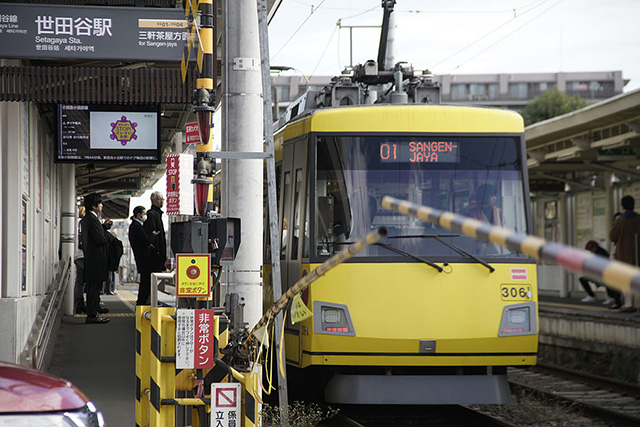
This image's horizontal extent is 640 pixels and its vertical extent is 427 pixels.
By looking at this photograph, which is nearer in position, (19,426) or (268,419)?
(19,426)

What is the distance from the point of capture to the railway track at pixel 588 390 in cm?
1014

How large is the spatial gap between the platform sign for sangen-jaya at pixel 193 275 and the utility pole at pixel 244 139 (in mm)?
1592

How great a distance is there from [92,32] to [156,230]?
17.1 ft

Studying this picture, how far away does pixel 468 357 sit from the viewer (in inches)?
332

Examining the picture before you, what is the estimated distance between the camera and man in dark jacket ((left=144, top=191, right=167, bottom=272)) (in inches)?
517

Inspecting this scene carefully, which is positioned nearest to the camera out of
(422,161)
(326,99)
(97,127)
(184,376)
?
(184,376)

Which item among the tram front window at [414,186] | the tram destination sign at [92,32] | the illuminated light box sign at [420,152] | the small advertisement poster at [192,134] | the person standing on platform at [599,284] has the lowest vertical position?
the person standing on platform at [599,284]

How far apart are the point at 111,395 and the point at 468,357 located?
3.53 m

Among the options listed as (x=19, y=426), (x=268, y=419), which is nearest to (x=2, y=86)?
(x=268, y=419)

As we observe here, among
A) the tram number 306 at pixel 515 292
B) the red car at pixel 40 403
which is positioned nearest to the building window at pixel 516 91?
the tram number 306 at pixel 515 292

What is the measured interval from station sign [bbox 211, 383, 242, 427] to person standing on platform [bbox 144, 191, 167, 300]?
24.7 ft

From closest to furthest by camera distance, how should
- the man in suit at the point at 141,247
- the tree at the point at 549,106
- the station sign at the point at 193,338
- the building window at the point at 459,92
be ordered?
the station sign at the point at 193,338
the man in suit at the point at 141,247
the tree at the point at 549,106
the building window at the point at 459,92

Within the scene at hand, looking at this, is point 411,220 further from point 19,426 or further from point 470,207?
point 19,426

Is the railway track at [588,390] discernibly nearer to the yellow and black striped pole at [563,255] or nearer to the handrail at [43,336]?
the handrail at [43,336]
